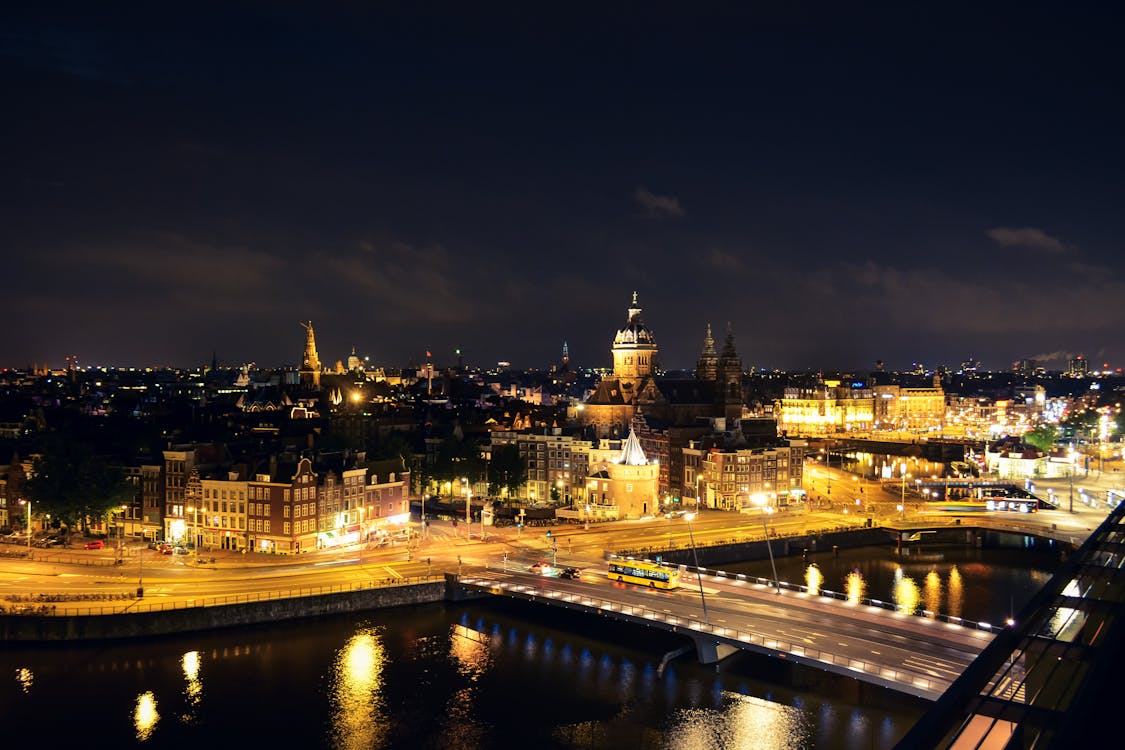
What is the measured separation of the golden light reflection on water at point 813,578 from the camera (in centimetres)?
6881

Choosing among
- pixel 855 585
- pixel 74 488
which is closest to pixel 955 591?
pixel 855 585

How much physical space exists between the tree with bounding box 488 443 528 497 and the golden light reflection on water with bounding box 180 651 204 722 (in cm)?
4318

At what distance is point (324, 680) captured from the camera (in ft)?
158

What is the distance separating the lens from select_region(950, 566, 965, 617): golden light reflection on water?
62875mm

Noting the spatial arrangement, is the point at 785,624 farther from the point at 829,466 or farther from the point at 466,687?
the point at 829,466

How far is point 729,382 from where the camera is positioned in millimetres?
117188

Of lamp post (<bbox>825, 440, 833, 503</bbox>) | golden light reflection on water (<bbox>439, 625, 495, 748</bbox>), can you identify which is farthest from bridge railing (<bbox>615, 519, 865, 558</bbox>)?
lamp post (<bbox>825, 440, 833, 503</bbox>)

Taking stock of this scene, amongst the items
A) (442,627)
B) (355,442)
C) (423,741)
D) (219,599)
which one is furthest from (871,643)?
(355,442)

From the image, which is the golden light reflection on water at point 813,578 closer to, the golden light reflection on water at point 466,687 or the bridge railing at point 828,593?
the bridge railing at point 828,593

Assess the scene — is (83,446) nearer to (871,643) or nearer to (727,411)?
(871,643)

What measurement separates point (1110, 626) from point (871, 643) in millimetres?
29340

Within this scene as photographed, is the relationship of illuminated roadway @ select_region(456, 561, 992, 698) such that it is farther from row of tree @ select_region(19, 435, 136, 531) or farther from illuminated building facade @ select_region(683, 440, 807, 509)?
illuminated building facade @ select_region(683, 440, 807, 509)

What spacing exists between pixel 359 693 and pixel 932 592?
43253 millimetres

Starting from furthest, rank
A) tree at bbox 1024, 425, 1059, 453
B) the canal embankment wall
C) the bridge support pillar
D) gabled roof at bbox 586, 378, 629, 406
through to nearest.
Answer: tree at bbox 1024, 425, 1059, 453 < gabled roof at bbox 586, 378, 629, 406 < the canal embankment wall < the bridge support pillar
